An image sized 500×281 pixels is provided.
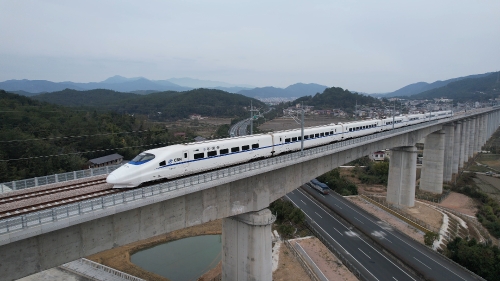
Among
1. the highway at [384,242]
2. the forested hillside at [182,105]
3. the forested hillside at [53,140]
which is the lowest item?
the highway at [384,242]

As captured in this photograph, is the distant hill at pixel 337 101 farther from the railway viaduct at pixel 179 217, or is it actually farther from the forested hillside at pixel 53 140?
the railway viaduct at pixel 179 217

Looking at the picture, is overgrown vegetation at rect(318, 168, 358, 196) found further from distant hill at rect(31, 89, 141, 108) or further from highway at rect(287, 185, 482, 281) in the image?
distant hill at rect(31, 89, 141, 108)

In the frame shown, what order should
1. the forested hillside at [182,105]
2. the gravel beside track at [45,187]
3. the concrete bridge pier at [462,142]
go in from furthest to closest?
the forested hillside at [182,105], the concrete bridge pier at [462,142], the gravel beside track at [45,187]

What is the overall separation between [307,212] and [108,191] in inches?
1199

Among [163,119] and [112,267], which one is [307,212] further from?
[163,119]

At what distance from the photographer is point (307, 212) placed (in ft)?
135

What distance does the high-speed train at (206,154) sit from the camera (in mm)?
16609

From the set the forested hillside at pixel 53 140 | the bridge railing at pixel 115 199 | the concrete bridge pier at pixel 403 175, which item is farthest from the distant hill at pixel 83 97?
the bridge railing at pixel 115 199

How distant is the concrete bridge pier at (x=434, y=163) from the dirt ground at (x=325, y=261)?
3870cm

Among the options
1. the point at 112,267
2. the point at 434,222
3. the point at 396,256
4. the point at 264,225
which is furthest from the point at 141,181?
the point at 434,222

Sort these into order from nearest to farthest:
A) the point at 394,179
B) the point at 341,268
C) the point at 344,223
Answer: the point at 341,268
the point at 344,223
the point at 394,179

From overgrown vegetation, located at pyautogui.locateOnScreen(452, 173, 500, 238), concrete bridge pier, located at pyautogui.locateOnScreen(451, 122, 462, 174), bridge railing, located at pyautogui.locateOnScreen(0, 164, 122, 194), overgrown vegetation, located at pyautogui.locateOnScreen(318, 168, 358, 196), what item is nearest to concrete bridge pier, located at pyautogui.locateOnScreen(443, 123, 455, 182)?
concrete bridge pier, located at pyautogui.locateOnScreen(451, 122, 462, 174)

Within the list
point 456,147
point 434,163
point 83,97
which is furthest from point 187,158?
point 83,97

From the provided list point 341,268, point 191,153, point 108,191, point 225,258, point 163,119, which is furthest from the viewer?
point 163,119
